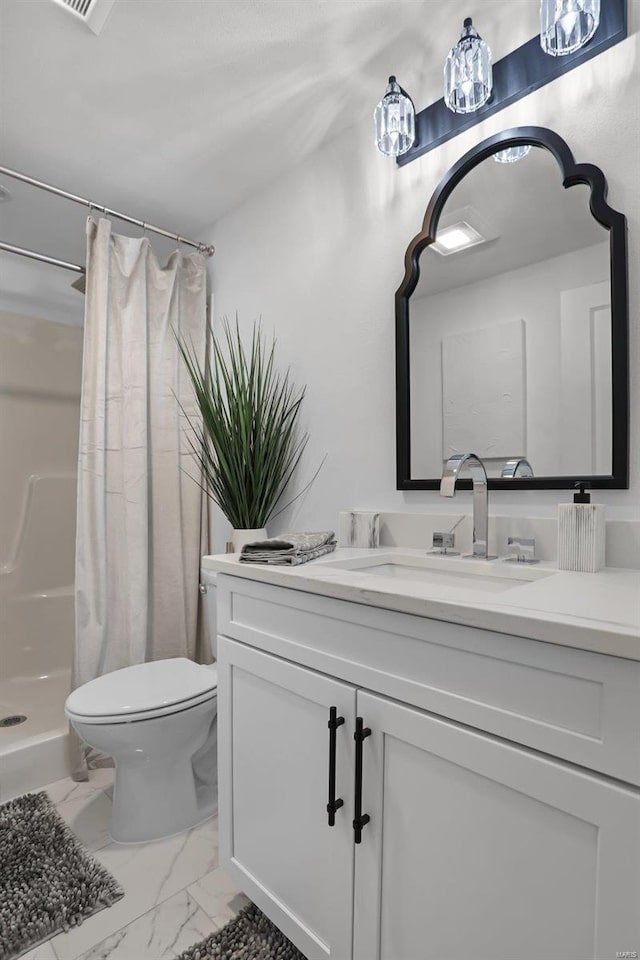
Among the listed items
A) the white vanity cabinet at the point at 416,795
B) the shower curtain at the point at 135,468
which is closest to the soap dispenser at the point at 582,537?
the white vanity cabinet at the point at 416,795

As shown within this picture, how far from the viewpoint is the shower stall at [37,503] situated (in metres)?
2.46

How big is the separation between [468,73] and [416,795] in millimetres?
1539

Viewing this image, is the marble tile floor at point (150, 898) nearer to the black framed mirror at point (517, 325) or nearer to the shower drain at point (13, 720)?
the shower drain at point (13, 720)

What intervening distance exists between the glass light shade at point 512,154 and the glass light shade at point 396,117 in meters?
0.24

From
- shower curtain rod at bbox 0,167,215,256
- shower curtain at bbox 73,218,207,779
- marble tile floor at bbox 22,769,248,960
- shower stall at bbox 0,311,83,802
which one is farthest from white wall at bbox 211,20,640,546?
shower stall at bbox 0,311,83,802

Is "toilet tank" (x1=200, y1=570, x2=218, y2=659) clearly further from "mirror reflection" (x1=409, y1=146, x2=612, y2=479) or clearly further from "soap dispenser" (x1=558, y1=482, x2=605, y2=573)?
"soap dispenser" (x1=558, y1=482, x2=605, y2=573)

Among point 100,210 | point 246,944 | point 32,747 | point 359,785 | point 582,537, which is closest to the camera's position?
point 359,785

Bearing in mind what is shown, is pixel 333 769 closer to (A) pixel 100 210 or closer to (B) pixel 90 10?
(B) pixel 90 10

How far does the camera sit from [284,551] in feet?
3.77

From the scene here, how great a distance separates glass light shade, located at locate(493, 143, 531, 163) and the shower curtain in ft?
4.57

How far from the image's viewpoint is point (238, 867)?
119 centimetres

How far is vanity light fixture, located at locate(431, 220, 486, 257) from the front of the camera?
1346 mm

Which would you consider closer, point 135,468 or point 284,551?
point 284,551

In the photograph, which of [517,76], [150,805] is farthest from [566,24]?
[150,805]
